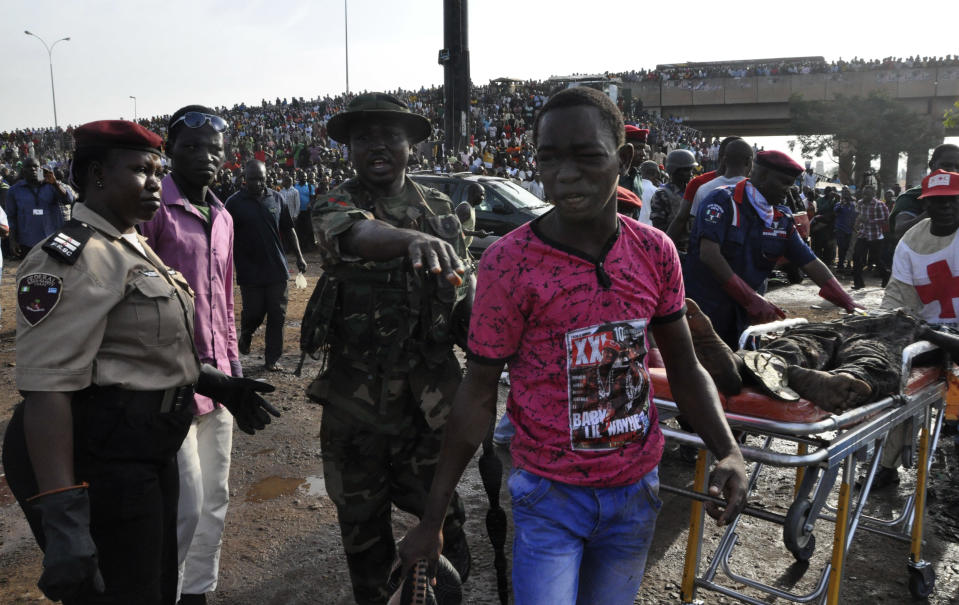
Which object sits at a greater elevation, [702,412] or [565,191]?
[565,191]

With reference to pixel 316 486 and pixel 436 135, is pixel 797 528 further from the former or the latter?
pixel 436 135

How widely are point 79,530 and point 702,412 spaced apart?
1.57 metres

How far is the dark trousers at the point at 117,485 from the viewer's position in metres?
1.83

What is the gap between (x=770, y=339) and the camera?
10.6ft

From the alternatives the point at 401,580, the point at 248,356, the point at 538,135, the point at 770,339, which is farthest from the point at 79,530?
the point at 248,356

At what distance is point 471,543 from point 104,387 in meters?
2.25

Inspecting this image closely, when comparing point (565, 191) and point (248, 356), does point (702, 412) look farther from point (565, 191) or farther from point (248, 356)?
point (248, 356)

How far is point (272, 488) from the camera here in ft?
14.4

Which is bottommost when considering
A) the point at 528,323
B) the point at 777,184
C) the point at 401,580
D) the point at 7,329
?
the point at 7,329

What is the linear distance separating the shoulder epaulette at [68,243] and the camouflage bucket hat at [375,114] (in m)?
0.91

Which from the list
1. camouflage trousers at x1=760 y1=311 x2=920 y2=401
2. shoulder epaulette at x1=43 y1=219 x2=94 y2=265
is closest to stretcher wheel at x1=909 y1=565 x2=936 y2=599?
camouflage trousers at x1=760 y1=311 x2=920 y2=401

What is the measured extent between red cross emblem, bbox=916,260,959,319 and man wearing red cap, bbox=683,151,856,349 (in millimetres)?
521

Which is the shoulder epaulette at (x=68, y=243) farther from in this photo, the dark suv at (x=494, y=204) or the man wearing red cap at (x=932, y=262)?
the dark suv at (x=494, y=204)

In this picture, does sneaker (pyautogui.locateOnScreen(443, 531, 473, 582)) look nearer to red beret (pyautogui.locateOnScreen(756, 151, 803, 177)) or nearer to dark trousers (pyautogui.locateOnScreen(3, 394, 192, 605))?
dark trousers (pyautogui.locateOnScreen(3, 394, 192, 605))
